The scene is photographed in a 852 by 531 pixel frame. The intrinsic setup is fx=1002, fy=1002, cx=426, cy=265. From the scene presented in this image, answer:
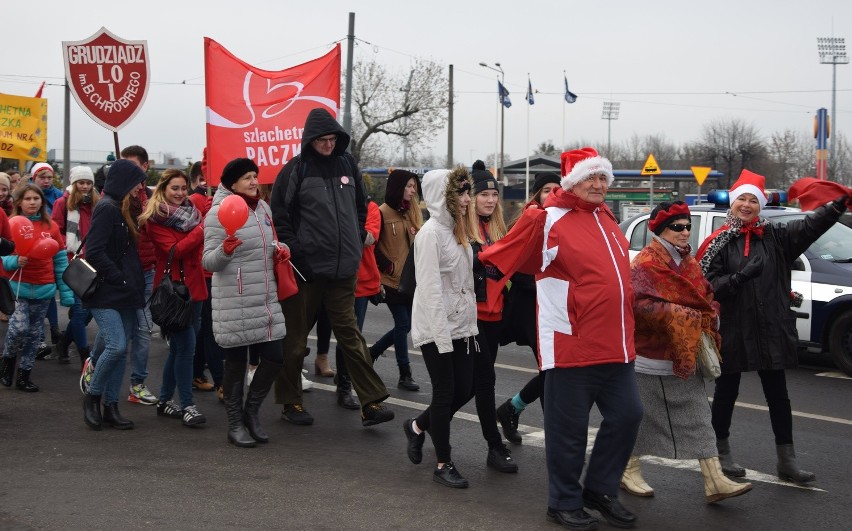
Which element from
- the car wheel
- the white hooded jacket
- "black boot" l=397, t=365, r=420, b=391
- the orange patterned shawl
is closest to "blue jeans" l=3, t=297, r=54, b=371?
"black boot" l=397, t=365, r=420, b=391

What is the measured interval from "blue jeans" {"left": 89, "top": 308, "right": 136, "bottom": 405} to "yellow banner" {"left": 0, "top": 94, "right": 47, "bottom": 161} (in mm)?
11109

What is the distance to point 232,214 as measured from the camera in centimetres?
626

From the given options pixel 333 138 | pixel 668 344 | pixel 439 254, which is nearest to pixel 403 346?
pixel 333 138

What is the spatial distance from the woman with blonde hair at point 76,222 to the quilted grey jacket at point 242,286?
8.44 feet

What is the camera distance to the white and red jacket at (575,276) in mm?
4965

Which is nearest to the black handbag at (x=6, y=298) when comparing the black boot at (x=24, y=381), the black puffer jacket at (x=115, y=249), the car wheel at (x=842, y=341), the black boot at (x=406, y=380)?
the black boot at (x=24, y=381)

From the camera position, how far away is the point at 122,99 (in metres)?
9.27

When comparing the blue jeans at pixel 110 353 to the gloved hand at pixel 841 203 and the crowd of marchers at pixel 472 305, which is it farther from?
the gloved hand at pixel 841 203

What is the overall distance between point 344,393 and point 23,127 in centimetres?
1149

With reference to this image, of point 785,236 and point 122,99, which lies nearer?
point 785,236

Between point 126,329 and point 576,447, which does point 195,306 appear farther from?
point 576,447

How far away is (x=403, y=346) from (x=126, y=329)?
8.02 ft

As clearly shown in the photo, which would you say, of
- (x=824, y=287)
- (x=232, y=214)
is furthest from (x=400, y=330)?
(x=824, y=287)

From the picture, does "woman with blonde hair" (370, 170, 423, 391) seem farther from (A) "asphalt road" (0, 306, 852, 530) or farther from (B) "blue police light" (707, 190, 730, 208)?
(B) "blue police light" (707, 190, 730, 208)
